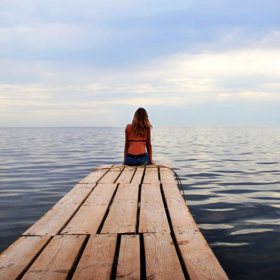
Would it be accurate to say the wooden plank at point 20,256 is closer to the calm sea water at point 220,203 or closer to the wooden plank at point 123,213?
the wooden plank at point 123,213

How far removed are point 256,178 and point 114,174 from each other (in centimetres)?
585

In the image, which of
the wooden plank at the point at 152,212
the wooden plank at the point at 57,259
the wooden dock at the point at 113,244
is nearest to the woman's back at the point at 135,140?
the wooden plank at the point at 152,212

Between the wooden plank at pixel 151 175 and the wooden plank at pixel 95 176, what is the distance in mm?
1120

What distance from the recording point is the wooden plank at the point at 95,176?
7.58 meters

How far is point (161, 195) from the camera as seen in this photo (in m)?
6.16

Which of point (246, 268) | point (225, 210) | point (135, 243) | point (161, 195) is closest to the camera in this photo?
point (135, 243)

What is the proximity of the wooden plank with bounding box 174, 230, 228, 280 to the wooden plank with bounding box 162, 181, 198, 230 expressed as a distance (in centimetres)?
27

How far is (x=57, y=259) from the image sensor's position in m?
3.25

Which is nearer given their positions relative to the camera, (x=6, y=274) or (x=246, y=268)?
(x=6, y=274)

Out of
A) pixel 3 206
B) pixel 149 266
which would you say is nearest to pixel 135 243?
pixel 149 266

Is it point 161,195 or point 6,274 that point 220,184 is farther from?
point 6,274

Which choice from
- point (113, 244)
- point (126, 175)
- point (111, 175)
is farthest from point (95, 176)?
point (113, 244)

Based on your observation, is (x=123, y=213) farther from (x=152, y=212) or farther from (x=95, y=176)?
(x=95, y=176)

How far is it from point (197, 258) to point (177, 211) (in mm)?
1721
